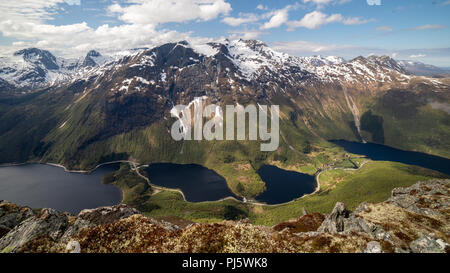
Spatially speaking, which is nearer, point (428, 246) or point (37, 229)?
point (428, 246)

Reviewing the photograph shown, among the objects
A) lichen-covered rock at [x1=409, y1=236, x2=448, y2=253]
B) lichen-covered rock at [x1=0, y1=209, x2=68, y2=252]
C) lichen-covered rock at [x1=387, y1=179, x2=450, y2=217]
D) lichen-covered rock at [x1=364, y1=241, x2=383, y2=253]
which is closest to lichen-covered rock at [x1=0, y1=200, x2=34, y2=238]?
lichen-covered rock at [x1=0, y1=209, x2=68, y2=252]

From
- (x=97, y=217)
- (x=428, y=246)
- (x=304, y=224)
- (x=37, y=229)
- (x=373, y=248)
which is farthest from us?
(x=304, y=224)

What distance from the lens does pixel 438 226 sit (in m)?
41.9

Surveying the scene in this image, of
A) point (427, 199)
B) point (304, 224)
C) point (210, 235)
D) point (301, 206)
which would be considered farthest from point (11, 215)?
point (301, 206)

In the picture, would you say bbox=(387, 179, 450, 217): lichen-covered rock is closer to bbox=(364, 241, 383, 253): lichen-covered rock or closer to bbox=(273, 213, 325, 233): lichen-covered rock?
bbox=(273, 213, 325, 233): lichen-covered rock

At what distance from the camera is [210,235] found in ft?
83.7

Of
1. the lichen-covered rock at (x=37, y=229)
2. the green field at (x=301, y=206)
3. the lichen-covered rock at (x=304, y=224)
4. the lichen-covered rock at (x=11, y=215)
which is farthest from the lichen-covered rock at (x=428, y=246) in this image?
the green field at (x=301, y=206)

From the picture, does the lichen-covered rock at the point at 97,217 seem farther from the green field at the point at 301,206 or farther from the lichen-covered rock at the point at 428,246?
the green field at the point at 301,206

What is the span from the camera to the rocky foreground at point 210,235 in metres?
24.1

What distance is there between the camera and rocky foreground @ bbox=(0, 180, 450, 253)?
24073 millimetres

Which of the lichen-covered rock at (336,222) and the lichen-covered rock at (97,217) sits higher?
the lichen-covered rock at (97,217)

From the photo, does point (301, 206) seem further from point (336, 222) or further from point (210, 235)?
point (210, 235)
